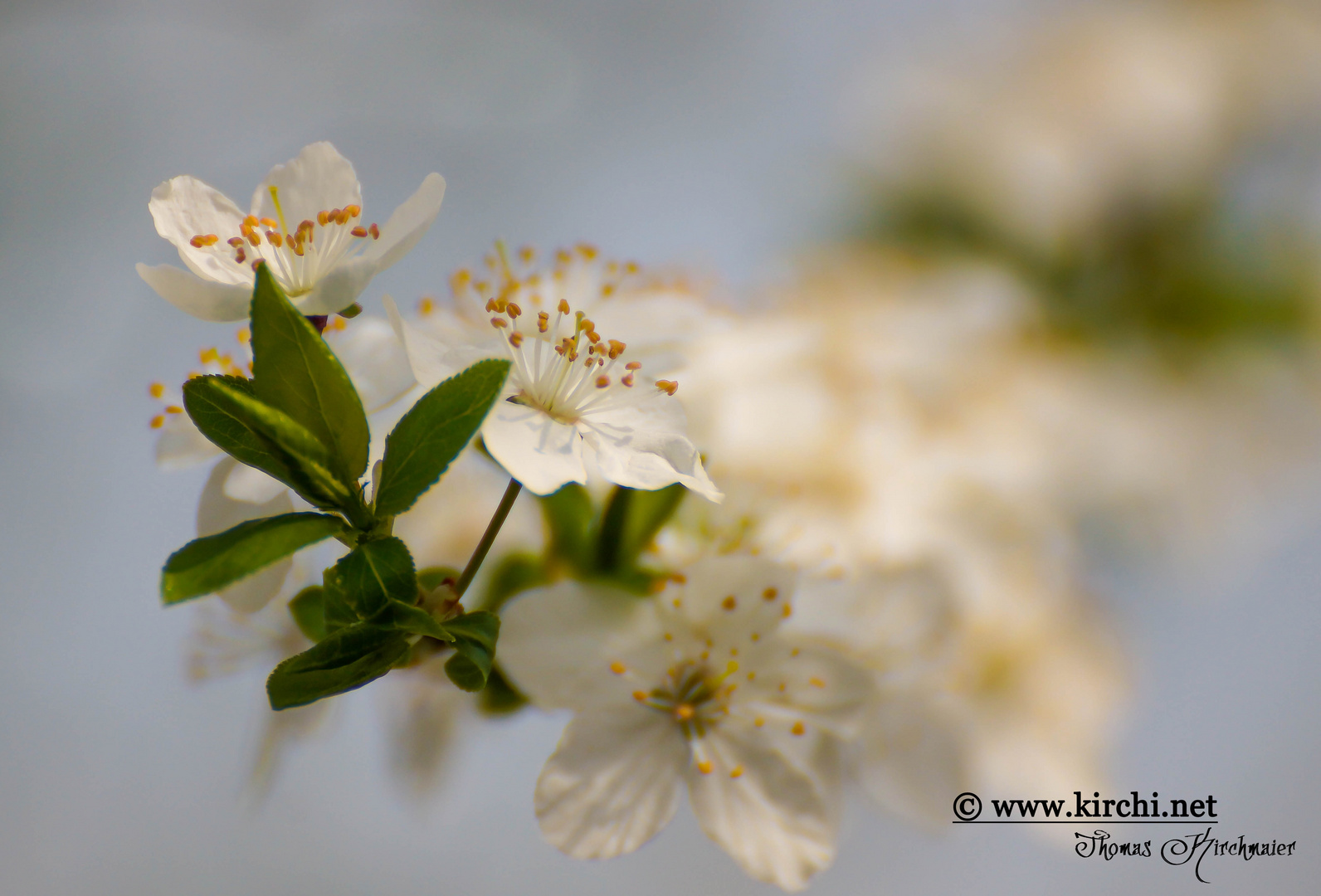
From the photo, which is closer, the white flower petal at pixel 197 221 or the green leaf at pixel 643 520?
the white flower petal at pixel 197 221

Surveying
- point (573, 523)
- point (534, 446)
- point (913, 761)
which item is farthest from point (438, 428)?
point (913, 761)

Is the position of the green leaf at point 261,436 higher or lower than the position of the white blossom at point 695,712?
higher

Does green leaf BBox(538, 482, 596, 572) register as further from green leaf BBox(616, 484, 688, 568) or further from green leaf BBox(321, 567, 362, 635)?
green leaf BBox(321, 567, 362, 635)

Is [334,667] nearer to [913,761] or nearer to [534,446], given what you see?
[534,446]

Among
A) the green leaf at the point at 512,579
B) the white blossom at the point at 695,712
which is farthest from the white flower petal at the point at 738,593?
the green leaf at the point at 512,579

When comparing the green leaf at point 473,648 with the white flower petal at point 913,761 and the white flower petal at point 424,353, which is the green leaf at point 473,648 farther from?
the white flower petal at point 913,761

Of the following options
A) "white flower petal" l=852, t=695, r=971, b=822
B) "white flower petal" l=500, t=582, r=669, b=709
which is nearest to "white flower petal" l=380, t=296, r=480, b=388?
"white flower petal" l=500, t=582, r=669, b=709
